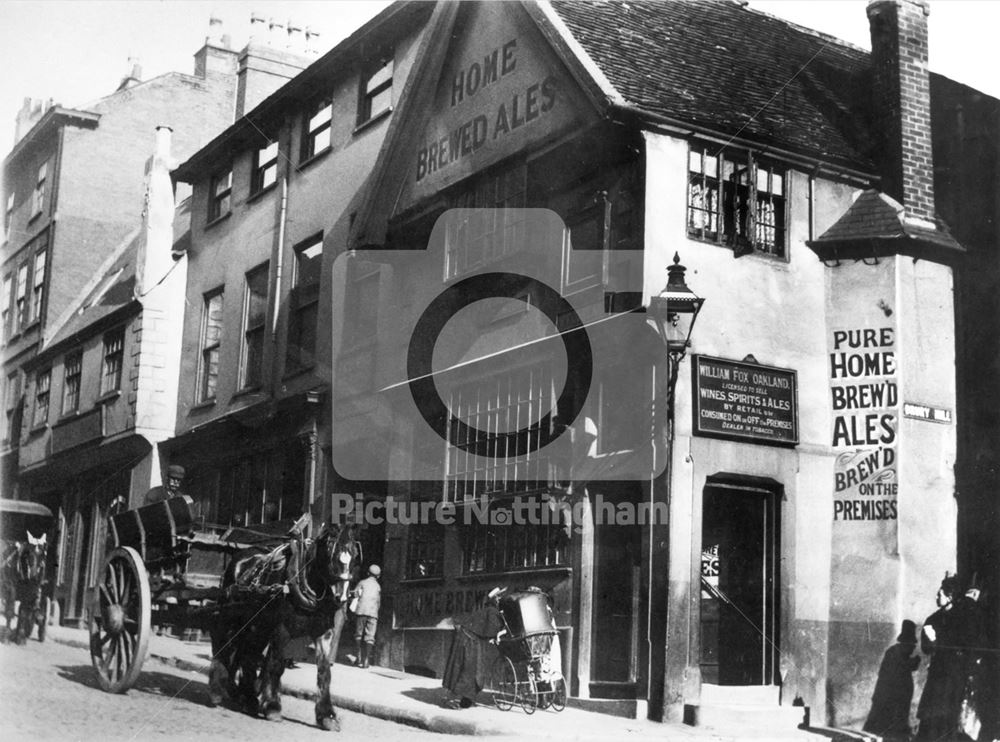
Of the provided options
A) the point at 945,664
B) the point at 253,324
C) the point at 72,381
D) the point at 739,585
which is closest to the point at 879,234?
the point at 739,585

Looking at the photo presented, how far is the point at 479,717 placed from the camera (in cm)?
1132

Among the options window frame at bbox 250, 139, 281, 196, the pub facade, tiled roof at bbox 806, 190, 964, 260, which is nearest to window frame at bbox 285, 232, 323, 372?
window frame at bbox 250, 139, 281, 196

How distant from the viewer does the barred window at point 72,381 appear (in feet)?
87.3

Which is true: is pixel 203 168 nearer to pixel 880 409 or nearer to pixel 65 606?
pixel 65 606

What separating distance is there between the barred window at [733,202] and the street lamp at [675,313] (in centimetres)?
99

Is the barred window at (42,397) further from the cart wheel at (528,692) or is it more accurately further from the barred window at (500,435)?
the cart wheel at (528,692)

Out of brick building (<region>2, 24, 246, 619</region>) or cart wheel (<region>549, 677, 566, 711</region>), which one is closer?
cart wheel (<region>549, 677, 566, 711</region>)

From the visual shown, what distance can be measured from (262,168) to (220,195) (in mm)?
1490

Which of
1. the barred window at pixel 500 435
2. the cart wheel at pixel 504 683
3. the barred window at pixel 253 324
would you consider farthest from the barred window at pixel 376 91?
the cart wheel at pixel 504 683

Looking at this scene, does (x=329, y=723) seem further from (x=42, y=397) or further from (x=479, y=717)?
(x=42, y=397)

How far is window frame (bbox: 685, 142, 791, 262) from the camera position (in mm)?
13461

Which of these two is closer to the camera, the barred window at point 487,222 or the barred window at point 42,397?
the barred window at point 487,222

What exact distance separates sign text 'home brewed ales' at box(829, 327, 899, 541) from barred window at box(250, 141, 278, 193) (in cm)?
1195

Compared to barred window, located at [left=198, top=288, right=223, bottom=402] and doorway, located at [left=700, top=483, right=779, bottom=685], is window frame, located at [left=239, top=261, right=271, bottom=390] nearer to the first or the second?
barred window, located at [left=198, top=288, right=223, bottom=402]
